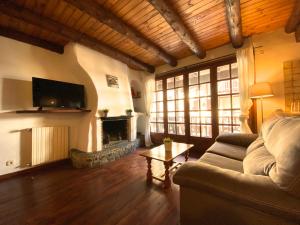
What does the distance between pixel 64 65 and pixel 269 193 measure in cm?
373

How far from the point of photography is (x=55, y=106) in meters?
2.79

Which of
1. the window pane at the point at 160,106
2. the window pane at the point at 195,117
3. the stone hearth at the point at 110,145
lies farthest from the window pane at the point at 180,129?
the stone hearth at the point at 110,145

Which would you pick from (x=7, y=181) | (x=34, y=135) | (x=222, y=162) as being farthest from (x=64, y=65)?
(x=222, y=162)

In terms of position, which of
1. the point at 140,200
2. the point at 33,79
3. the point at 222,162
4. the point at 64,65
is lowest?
the point at 140,200

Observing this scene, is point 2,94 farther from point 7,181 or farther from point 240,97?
point 240,97

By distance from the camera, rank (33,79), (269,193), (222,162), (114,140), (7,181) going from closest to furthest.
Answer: (269,193), (222,162), (7,181), (33,79), (114,140)

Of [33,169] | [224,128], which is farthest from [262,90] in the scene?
[33,169]

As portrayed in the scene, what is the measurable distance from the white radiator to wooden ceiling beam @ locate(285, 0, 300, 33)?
13.6ft

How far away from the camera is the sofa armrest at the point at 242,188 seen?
0.76 meters

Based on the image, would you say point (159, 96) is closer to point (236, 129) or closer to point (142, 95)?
point (142, 95)

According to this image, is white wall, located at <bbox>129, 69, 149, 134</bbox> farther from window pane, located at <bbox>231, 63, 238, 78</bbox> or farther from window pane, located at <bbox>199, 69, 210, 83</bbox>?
window pane, located at <bbox>231, 63, 238, 78</bbox>

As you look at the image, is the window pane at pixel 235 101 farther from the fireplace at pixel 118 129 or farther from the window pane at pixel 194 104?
the fireplace at pixel 118 129

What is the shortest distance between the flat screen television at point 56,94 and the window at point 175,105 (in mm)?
2282

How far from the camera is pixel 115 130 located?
4004 millimetres
